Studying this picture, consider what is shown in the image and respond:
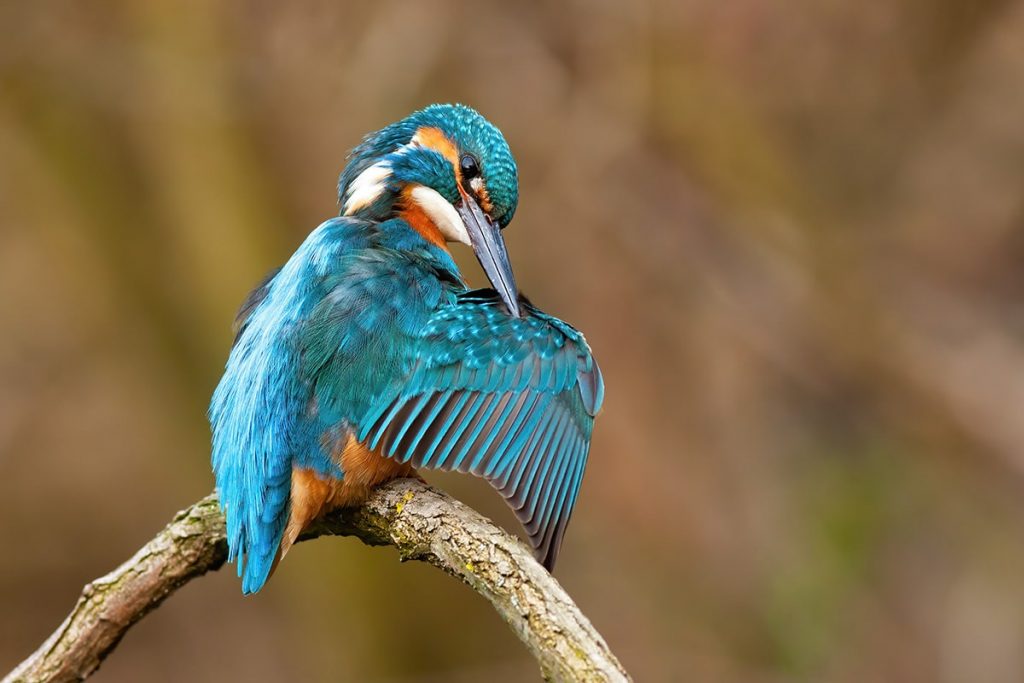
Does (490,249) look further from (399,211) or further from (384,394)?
(384,394)

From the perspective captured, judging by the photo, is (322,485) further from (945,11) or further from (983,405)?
(945,11)

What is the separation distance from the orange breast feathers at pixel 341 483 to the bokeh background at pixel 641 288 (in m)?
2.64

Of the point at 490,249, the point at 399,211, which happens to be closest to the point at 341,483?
the point at 490,249

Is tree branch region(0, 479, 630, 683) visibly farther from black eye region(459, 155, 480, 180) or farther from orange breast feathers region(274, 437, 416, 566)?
black eye region(459, 155, 480, 180)

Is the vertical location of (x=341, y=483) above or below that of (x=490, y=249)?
below

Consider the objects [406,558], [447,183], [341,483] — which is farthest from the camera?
[447,183]

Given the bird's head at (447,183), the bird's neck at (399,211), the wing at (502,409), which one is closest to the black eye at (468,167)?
the bird's head at (447,183)

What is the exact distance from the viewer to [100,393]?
6.86m

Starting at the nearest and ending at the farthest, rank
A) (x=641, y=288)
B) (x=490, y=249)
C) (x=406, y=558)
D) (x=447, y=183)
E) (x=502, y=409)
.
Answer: (x=406, y=558) < (x=502, y=409) < (x=490, y=249) < (x=447, y=183) < (x=641, y=288)

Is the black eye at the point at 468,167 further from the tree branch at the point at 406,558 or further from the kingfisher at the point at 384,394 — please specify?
the tree branch at the point at 406,558

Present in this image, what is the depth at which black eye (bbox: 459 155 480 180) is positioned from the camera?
3297mm

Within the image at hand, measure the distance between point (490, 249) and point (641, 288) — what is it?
2972 mm

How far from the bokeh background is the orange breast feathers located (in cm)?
264

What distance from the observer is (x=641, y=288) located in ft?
20.0
